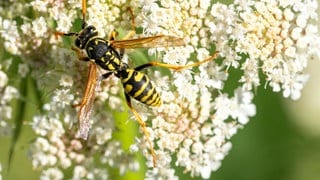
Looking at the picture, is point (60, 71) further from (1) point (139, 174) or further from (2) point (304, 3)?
(2) point (304, 3)

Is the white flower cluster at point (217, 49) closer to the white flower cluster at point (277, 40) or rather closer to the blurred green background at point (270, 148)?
the white flower cluster at point (277, 40)

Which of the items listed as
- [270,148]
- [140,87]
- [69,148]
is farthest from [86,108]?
[270,148]

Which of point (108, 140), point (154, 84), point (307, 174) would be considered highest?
point (154, 84)

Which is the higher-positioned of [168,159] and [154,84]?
[154,84]

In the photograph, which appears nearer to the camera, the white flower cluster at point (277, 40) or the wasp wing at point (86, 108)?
the wasp wing at point (86, 108)

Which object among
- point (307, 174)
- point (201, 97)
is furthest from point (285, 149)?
point (201, 97)

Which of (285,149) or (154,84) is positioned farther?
(285,149)

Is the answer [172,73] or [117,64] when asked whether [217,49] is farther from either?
[117,64]

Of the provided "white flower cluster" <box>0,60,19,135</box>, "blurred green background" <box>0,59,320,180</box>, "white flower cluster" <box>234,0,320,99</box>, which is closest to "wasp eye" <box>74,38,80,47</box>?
"white flower cluster" <box>0,60,19,135</box>

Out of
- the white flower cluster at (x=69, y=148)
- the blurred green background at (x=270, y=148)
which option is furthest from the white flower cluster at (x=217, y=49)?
the blurred green background at (x=270, y=148)
